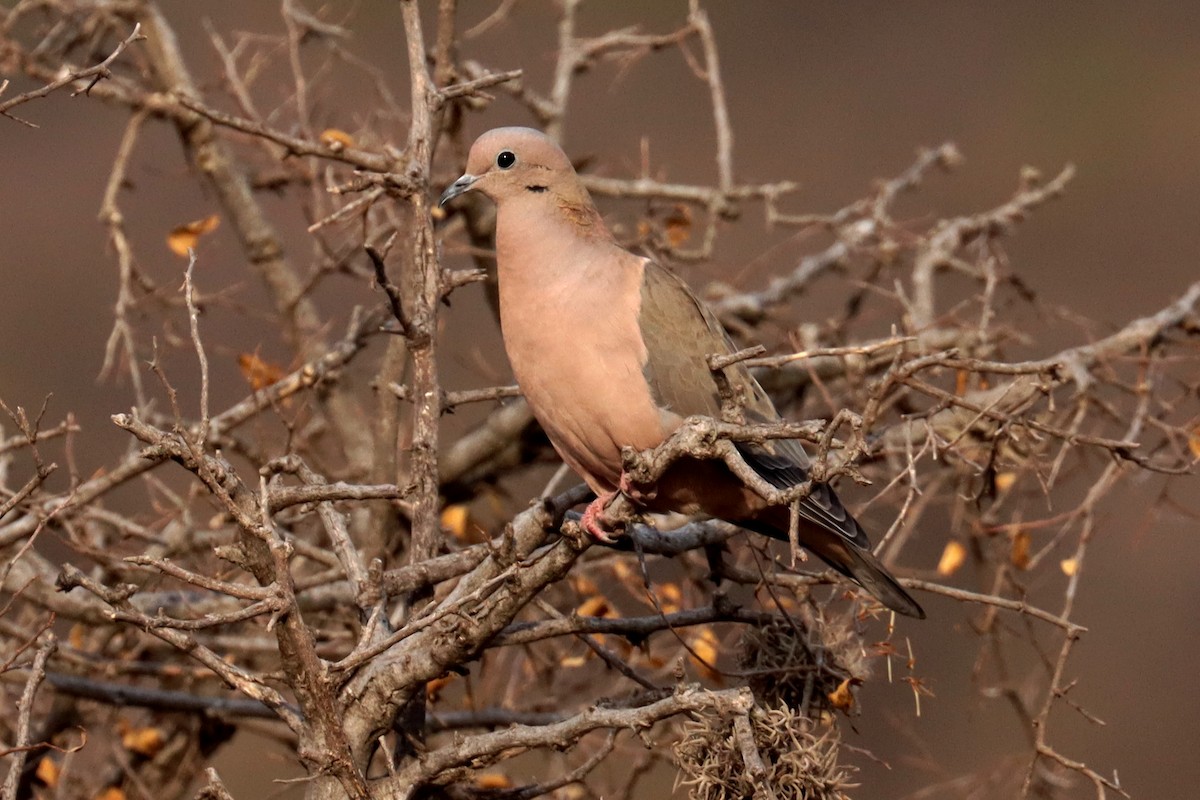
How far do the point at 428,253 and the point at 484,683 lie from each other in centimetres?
170

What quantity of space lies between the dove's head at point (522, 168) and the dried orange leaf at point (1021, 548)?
1.60 m

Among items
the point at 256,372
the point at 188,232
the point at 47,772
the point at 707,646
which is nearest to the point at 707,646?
the point at 707,646

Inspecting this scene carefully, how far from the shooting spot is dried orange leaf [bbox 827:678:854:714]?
3131 millimetres

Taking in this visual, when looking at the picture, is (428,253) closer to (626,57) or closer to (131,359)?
(131,359)

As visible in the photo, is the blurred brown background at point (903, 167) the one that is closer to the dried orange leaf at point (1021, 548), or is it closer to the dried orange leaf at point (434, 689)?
the dried orange leaf at point (434, 689)

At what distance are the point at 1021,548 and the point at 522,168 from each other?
178 centimetres

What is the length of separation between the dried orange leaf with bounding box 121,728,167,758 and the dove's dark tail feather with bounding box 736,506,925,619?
2004mm

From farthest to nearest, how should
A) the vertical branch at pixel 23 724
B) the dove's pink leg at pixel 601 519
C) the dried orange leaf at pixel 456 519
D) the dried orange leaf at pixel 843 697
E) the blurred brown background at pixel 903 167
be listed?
1. the blurred brown background at pixel 903 167
2. the dried orange leaf at pixel 456 519
3. the dried orange leaf at pixel 843 697
4. the dove's pink leg at pixel 601 519
5. the vertical branch at pixel 23 724

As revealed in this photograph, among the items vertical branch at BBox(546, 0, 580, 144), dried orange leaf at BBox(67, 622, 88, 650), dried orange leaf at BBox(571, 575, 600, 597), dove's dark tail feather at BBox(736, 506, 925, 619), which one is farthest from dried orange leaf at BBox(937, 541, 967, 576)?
dried orange leaf at BBox(67, 622, 88, 650)

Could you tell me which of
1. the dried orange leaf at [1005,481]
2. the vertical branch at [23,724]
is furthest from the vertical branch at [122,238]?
the dried orange leaf at [1005,481]

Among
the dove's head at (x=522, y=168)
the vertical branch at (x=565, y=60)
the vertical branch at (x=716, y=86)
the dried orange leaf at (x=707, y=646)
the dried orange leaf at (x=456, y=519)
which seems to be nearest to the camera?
the dove's head at (x=522, y=168)

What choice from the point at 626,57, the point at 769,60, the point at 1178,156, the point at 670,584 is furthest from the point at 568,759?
the point at 1178,156

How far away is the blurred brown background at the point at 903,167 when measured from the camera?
12.1 metres

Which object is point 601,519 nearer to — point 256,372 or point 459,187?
point 459,187
